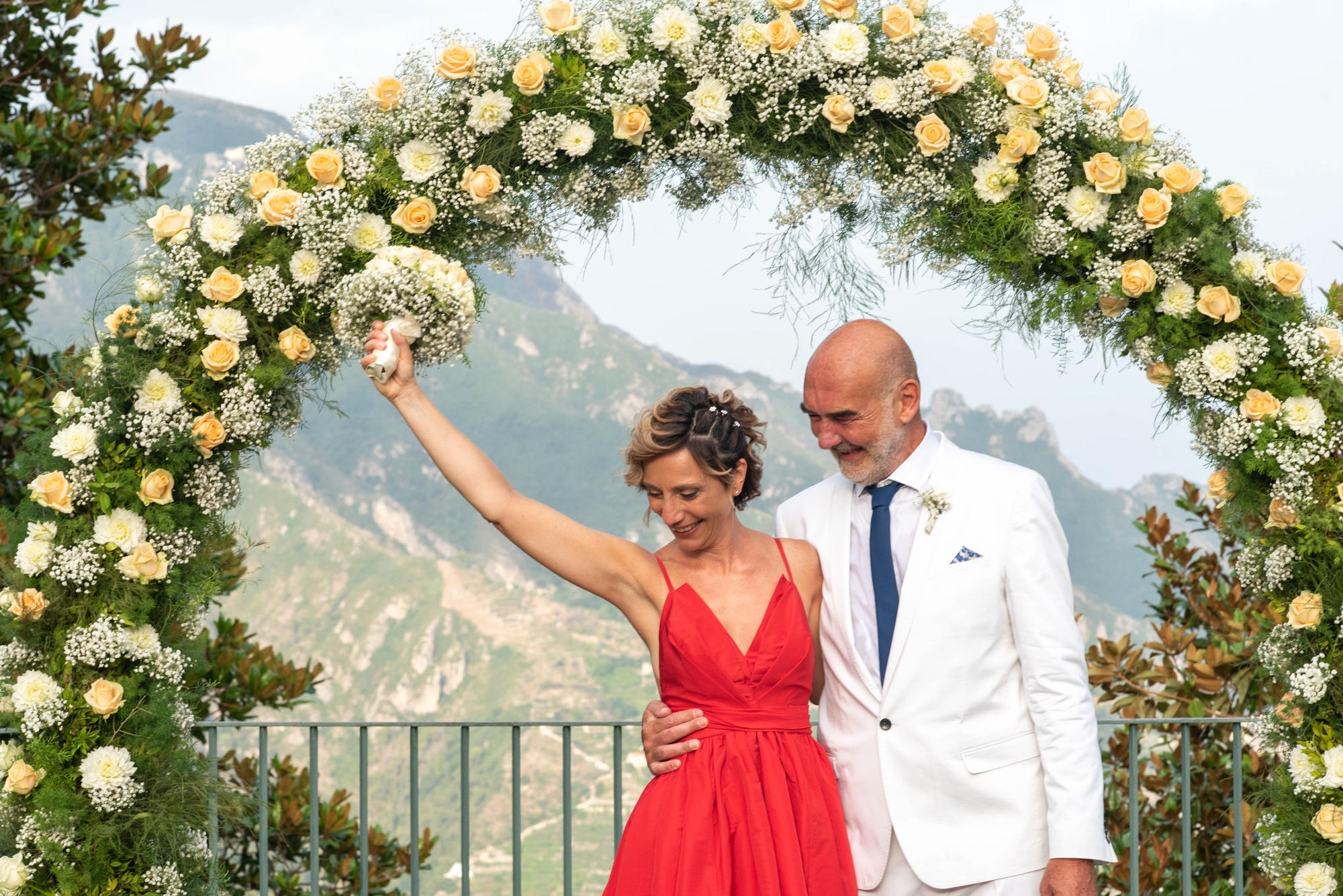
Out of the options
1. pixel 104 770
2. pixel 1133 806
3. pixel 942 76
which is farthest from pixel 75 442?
pixel 1133 806

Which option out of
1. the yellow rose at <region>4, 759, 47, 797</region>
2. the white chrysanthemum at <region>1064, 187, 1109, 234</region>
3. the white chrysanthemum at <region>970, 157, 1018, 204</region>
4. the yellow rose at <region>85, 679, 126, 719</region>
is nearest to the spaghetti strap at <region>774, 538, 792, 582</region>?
the white chrysanthemum at <region>970, 157, 1018, 204</region>

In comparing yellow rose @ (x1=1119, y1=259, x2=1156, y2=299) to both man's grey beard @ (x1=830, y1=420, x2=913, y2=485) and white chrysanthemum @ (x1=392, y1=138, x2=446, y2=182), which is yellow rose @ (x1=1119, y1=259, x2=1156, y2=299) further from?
white chrysanthemum @ (x1=392, y1=138, x2=446, y2=182)

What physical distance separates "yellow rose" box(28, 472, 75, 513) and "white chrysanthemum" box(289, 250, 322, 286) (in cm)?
89

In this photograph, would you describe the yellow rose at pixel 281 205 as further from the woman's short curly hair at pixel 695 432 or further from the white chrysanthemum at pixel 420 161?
the woman's short curly hair at pixel 695 432

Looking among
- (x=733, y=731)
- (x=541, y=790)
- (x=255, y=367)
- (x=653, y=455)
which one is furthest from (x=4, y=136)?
(x=541, y=790)

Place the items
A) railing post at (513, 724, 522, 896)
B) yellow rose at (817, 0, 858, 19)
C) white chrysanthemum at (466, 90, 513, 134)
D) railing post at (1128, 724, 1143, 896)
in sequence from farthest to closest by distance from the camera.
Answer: railing post at (1128, 724, 1143, 896), railing post at (513, 724, 522, 896), yellow rose at (817, 0, 858, 19), white chrysanthemum at (466, 90, 513, 134)

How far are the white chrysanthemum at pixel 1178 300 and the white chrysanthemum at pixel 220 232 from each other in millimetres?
2784

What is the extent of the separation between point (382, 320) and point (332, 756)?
44.8 meters

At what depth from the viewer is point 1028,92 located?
3.42m

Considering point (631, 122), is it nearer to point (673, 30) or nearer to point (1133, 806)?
point (673, 30)

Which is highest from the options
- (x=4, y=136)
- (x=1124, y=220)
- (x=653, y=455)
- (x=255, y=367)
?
(x=4, y=136)

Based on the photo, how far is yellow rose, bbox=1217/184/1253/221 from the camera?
3.51 m

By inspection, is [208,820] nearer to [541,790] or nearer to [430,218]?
[430,218]

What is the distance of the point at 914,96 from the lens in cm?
348
